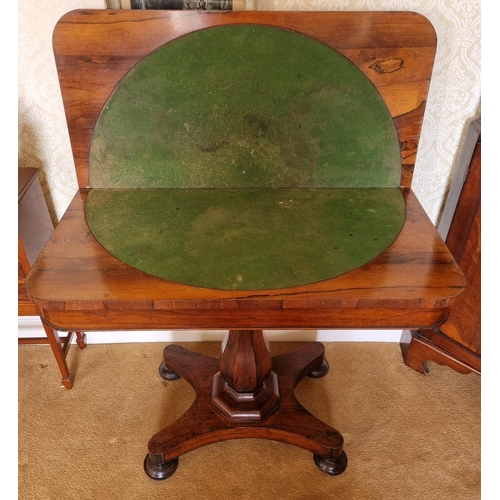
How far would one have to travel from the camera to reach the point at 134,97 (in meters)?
1.27

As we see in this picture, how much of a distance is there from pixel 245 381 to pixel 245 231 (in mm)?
585

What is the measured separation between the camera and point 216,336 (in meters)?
1.95

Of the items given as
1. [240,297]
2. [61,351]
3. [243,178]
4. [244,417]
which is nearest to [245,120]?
[243,178]

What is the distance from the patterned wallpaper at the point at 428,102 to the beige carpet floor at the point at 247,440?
1.99 ft

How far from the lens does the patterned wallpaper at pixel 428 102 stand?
4.39 feet

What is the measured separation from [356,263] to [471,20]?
2.69 feet

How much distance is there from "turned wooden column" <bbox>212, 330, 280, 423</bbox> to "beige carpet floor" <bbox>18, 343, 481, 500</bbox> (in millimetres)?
138

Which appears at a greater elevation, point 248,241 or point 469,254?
point 248,241

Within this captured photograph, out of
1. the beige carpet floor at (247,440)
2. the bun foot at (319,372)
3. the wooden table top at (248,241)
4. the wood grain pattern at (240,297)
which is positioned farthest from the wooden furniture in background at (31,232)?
the bun foot at (319,372)

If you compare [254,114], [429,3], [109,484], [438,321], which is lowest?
[109,484]

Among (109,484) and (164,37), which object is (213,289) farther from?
(109,484)

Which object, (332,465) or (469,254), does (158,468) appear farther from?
(469,254)

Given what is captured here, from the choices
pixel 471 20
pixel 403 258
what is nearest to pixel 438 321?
pixel 403 258

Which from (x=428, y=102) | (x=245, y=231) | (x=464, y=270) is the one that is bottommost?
(x=464, y=270)
